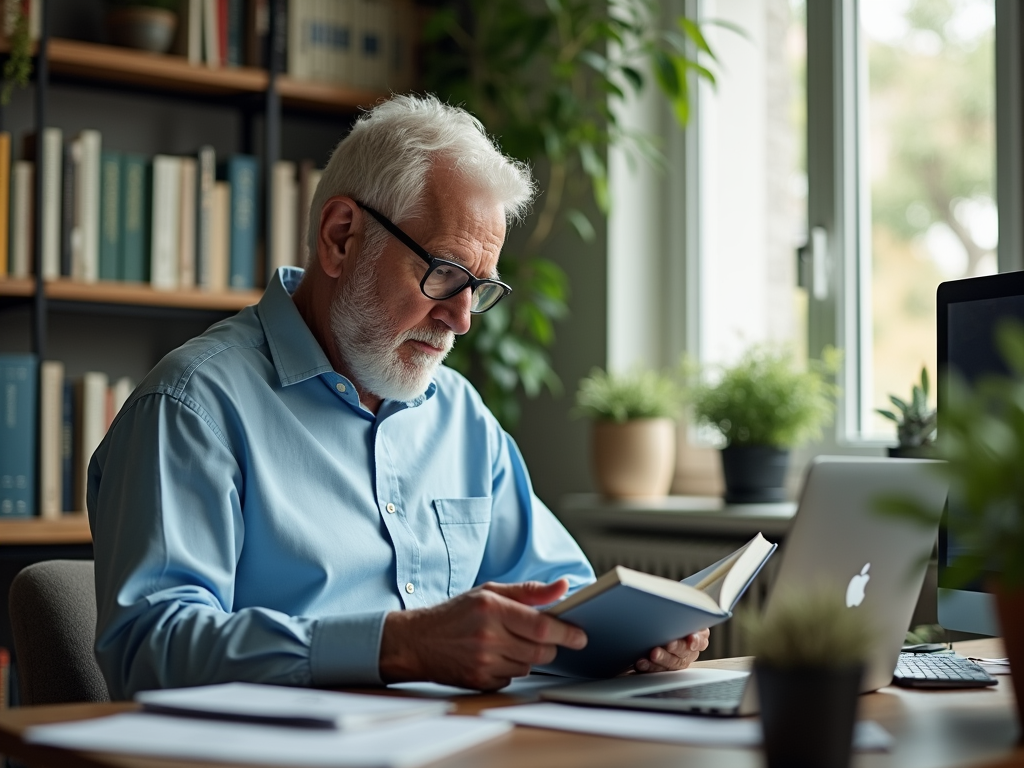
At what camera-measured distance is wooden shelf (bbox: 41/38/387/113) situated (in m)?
2.67

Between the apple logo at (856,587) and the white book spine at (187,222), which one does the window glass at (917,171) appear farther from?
the white book spine at (187,222)

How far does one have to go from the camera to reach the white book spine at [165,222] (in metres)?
2.71

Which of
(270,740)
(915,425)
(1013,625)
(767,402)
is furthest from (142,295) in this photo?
(1013,625)

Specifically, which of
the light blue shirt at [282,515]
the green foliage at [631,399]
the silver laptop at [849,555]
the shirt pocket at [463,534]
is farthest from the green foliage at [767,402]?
the silver laptop at [849,555]

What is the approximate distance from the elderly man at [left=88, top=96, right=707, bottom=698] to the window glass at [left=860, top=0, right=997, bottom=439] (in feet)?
3.81

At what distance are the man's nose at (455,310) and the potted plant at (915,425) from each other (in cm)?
79

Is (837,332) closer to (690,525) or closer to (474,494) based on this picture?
(690,525)

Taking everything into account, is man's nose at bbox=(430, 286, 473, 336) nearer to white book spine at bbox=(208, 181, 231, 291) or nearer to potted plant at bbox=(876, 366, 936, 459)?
potted plant at bbox=(876, 366, 936, 459)

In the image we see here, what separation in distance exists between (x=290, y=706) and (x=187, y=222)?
80.0 inches

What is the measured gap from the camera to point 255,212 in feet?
9.40

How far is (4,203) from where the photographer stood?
2549mm

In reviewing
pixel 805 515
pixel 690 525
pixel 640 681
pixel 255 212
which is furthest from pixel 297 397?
pixel 255 212

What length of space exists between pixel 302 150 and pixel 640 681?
2304mm

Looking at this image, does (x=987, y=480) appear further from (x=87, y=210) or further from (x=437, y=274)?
(x=87, y=210)
